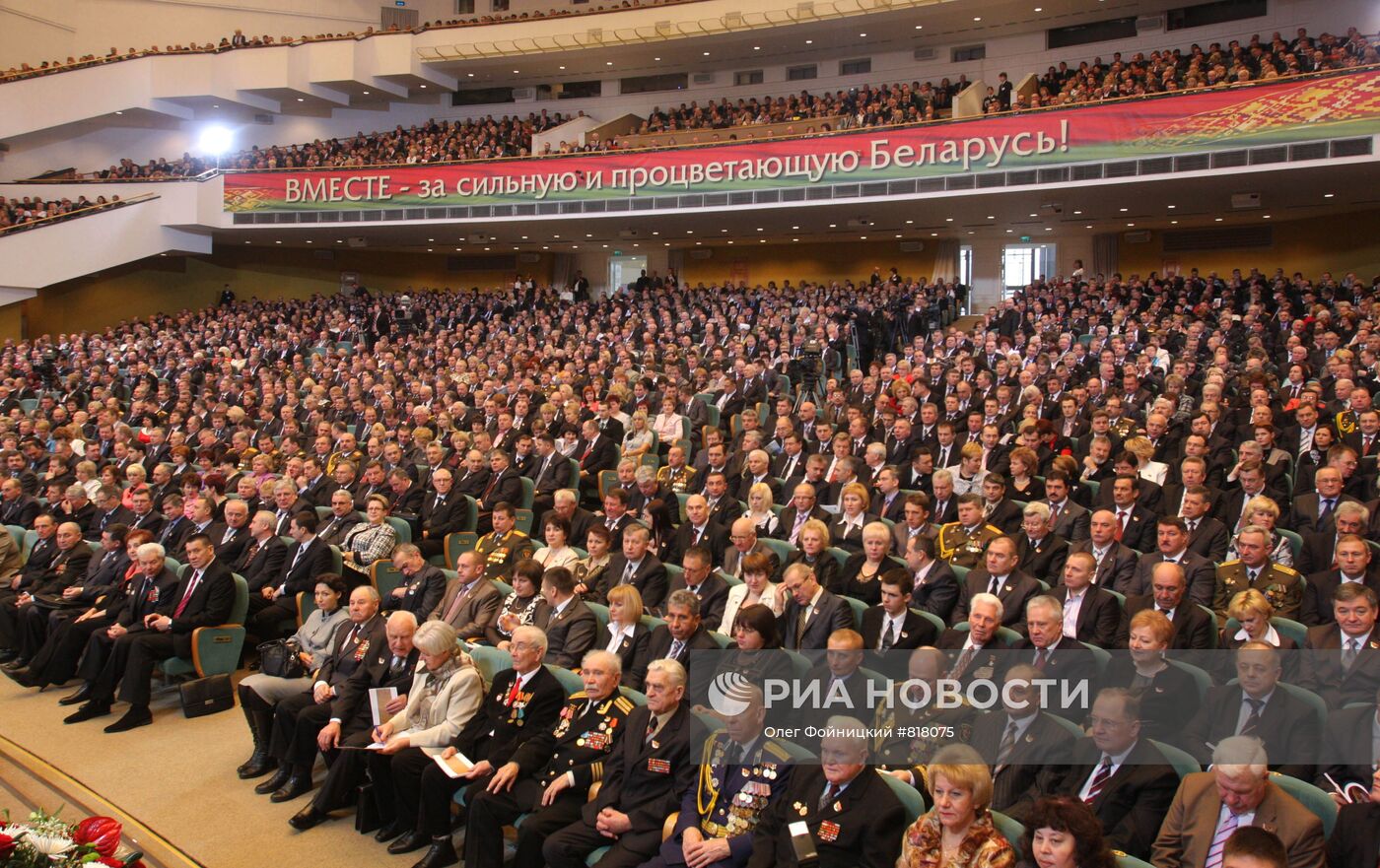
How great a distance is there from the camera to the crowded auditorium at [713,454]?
319 cm

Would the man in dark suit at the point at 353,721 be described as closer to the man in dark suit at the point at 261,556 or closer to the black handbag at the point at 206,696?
the black handbag at the point at 206,696

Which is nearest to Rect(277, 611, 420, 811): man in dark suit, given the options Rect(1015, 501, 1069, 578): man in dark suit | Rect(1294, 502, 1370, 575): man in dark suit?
Rect(1015, 501, 1069, 578): man in dark suit

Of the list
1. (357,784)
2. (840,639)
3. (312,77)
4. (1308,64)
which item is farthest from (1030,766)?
(312,77)

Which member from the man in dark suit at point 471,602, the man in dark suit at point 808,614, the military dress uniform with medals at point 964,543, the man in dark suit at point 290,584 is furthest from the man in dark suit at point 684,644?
the man in dark suit at point 290,584

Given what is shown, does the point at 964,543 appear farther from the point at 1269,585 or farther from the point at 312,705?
the point at 312,705

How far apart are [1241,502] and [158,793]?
207 inches

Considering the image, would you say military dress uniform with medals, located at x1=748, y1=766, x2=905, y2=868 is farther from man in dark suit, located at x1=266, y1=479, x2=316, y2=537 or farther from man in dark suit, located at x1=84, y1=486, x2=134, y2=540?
man in dark suit, located at x1=84, y1=486, x2=134, y2=540

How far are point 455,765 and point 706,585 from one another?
1455 millimetres

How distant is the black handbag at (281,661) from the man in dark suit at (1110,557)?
A: 11.8 ft

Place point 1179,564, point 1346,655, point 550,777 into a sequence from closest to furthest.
A: 1. point 1346,655
2. point 550,777
3. point 1179,564

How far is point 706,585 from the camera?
4.66 m

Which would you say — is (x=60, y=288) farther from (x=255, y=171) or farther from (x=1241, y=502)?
(x=1241, y=502)

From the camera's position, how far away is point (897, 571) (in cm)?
399

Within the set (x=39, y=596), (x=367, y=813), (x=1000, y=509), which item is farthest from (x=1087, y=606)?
(x=39, y=596)
